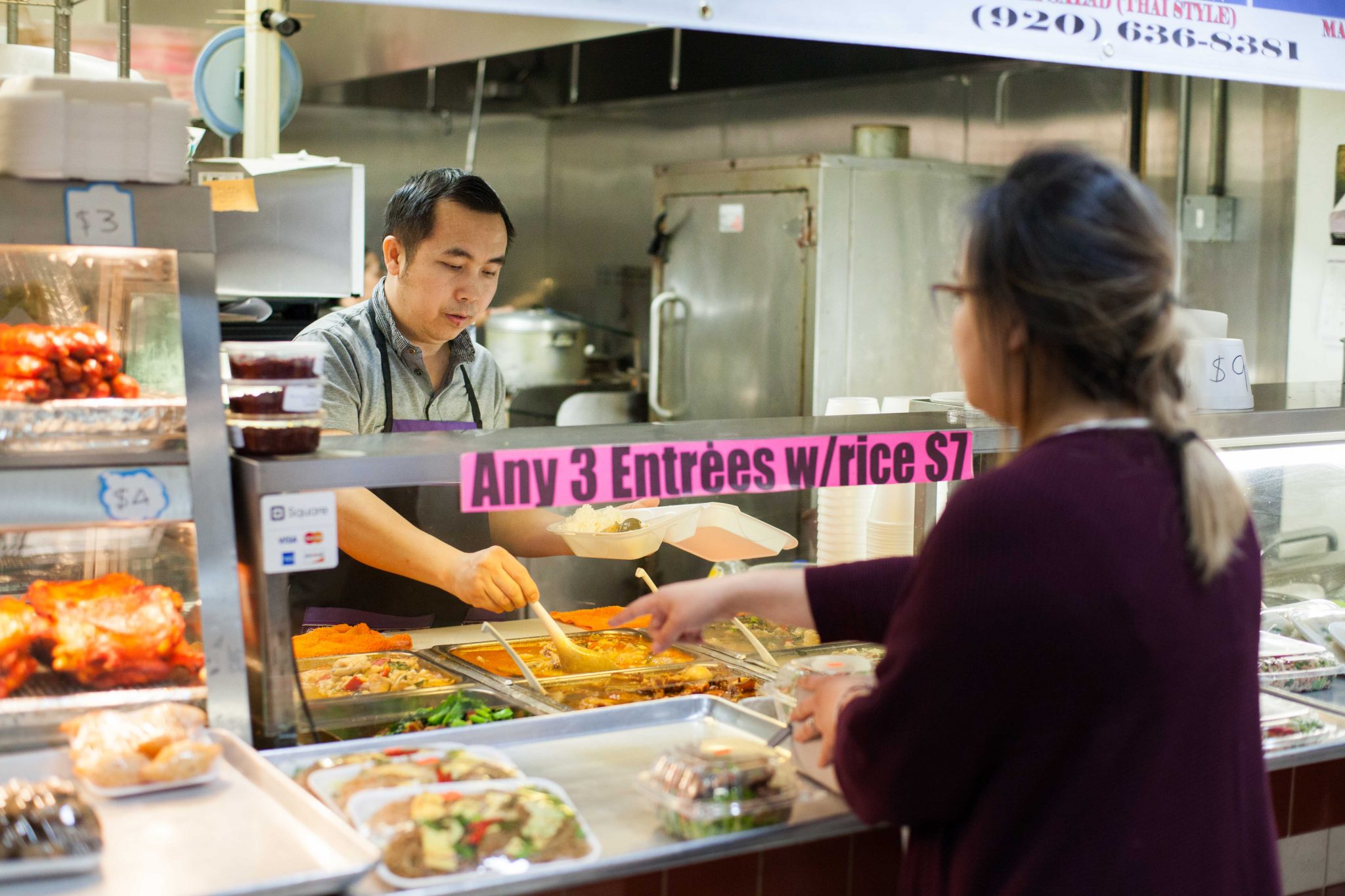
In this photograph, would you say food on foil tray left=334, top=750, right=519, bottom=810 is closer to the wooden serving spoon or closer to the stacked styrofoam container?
the wooden serving spoon

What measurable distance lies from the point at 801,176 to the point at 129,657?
12.9 ft

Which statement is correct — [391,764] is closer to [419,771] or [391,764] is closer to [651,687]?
[419,771]

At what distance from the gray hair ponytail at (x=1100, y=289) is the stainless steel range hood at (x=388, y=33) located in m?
3.18

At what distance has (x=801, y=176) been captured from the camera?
17.6 ft

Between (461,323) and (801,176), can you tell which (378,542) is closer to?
(461,323)

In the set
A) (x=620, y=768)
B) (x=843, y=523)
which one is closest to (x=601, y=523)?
(x=843, y=523)

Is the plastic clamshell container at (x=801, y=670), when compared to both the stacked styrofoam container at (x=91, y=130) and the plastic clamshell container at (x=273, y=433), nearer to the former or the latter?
the plastic clamshell container at (x=273, y=433)

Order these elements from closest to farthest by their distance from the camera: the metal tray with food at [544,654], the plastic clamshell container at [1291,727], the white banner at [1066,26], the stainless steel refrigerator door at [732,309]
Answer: the plastic clamshell container at [1291,727] < the white banner at [1066,26] < the metal tray with food at [544,654] < the stainless steel refrigerator door at [732,309]

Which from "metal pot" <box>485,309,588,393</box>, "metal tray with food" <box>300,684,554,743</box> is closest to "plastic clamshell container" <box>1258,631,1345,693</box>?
"metal tray with food" <box>300,684,554,743</box>

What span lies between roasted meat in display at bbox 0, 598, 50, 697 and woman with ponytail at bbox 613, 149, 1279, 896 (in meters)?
1.26

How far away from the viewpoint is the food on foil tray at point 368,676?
247 centimetres

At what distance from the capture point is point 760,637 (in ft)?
9.83

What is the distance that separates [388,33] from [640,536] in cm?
368

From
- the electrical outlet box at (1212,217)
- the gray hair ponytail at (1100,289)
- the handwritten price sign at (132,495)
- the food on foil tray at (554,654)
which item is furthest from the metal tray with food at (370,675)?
the electrical outlet box at (1212,217)
